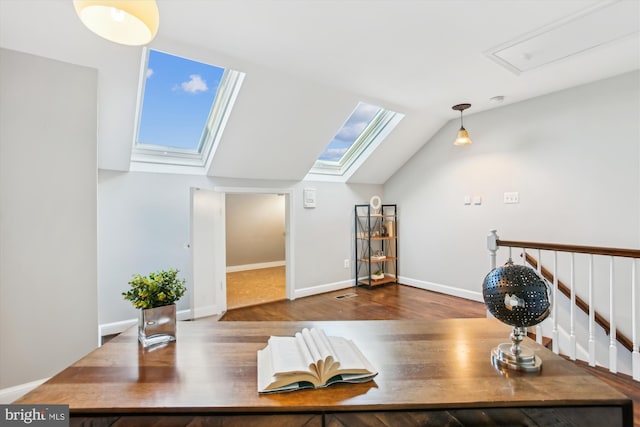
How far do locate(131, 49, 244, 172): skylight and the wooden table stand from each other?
2.36 meters

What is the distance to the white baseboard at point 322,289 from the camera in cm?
439

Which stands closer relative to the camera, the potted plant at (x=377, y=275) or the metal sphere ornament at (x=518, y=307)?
the metal sphere ornament at (x=518, y=307)

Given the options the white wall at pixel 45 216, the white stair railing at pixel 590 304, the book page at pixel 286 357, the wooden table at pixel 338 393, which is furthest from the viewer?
the white stair railing at pixel 590 304

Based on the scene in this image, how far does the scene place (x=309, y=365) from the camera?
928 mm

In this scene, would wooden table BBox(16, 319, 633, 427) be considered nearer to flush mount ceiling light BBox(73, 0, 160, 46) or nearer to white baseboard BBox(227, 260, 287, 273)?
flush mount ceiling light BBox(73, 0, 160, 46)

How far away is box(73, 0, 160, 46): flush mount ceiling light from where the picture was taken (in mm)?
940

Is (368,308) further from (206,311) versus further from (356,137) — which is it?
(356,137)

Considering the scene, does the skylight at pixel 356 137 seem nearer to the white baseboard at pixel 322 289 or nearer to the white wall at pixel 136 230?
the white baseboard at pixel 322 289

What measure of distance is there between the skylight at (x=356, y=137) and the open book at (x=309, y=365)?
314 cm

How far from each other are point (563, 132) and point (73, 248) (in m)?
4.71

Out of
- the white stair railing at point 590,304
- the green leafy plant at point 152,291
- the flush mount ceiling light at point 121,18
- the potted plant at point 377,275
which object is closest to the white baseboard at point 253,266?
the potted plant at point 377,275

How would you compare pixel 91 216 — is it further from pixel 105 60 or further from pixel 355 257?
pixel 355 257

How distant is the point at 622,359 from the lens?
2877mm

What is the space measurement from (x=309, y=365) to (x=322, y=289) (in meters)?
3.77
